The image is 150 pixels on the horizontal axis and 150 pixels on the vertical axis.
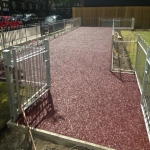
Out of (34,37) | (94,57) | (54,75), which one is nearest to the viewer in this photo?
(54,75)

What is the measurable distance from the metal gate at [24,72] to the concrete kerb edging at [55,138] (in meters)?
0.23

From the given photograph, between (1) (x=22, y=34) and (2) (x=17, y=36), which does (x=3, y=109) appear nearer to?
(2) (x=17, y=36)

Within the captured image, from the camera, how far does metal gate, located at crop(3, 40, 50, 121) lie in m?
3.42

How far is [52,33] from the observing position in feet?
50.8

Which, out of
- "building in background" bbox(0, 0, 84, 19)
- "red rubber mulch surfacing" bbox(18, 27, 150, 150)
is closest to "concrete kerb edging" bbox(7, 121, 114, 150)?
"red rubber mulch surfacing" bbox(18, 27, 150, 150)

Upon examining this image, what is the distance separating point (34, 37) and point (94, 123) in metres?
11.2

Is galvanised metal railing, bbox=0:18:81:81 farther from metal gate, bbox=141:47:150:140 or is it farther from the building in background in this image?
the building in background

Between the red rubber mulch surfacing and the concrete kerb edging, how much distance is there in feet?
0.35

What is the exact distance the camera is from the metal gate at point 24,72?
3.42m

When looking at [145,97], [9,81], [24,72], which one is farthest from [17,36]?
[145,97]

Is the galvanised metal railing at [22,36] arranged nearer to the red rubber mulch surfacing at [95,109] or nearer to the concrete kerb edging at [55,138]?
the red rubber mulch surfacing at [95,109]

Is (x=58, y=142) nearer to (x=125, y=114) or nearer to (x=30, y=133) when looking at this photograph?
(x=30, y=133)

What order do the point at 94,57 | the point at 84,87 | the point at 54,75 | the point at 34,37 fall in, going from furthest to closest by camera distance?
the point at 34,37, the point at 94,57, the point at 54,75, the point at 84,87

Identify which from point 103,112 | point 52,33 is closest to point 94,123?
point 103,112
